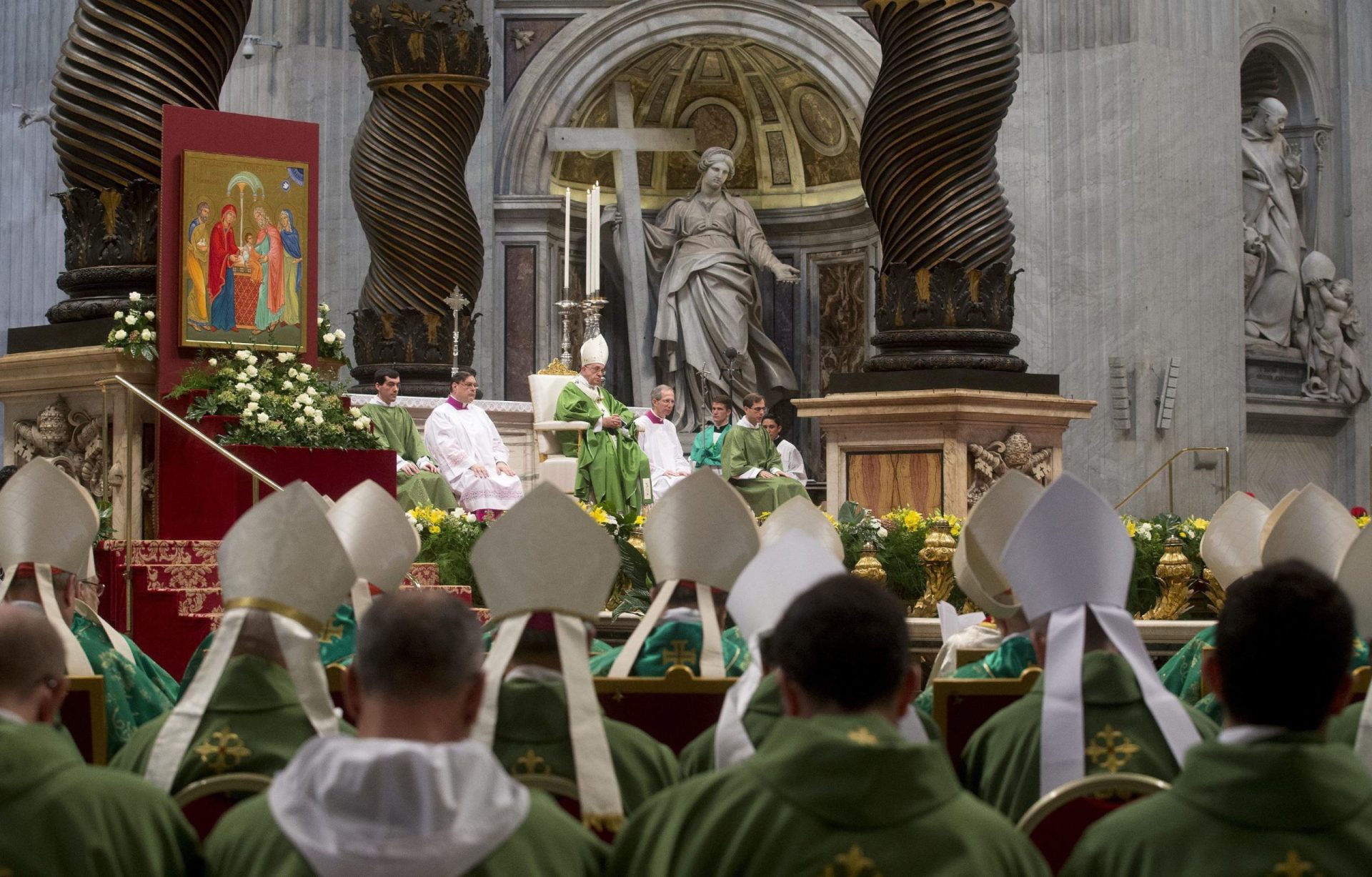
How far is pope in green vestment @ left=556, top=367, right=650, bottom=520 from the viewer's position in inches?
478

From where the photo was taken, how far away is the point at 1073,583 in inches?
125

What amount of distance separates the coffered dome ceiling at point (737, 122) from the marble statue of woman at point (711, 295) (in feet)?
2.45

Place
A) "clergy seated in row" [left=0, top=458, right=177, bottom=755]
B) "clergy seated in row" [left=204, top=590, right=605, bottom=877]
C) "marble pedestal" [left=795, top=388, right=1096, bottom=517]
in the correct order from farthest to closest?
"marble pedestal" [left=795, top=388, right=1096, bottom=517]
"clergy seated in row" [left=0, top=458, right=177, bottom=755]
"clergy seated in row" [left=204, top=590, right=605, bottom=877]

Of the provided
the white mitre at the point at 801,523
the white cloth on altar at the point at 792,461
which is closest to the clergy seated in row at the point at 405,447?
the white cloth on altar at the point at 792,461

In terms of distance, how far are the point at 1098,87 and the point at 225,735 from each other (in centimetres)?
1389

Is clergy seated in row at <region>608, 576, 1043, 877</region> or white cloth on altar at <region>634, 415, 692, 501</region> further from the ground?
white cloth on altar at <region>634, 415, 692, 501</region>

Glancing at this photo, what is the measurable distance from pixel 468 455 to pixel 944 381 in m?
3.74

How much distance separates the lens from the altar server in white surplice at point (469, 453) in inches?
460

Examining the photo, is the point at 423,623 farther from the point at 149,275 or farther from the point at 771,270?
the point at 771,270

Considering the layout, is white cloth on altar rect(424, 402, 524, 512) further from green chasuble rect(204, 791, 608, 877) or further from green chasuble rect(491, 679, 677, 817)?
green chasuble rect(204, 791, 608, 877)

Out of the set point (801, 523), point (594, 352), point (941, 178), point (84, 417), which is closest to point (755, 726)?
point (801, 523)

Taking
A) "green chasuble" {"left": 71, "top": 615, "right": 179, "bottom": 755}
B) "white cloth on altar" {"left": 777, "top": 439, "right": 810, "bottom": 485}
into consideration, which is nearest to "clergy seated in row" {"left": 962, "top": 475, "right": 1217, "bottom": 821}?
"green chasuble" {"left": 71, "top": 615, "right": 179, "bottom": 755}

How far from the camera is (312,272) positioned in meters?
8.34

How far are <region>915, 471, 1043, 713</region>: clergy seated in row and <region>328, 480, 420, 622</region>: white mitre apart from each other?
1.28m
